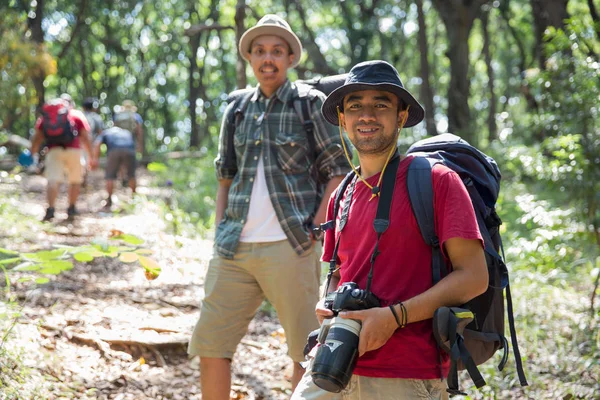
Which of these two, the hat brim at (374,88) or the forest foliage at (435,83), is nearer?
the hat brim at (374,88)

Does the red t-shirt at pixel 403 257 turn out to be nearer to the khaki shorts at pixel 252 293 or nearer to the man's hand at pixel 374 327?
the man's hand at pixel 374 327

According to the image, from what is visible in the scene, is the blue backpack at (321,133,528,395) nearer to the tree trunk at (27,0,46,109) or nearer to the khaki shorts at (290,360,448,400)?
the khaki shorts at (290,360,448,400)

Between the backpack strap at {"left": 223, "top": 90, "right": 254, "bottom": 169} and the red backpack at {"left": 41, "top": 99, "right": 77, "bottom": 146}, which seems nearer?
the backpack strap at {"left": 223, "top": 90, "right": 254, "bottom": 169}

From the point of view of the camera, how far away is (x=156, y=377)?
482 cm

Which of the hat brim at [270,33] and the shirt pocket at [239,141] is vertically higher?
the hat brim at [270,33]

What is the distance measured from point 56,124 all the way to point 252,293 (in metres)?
7.32

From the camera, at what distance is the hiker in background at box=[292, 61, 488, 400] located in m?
2.11

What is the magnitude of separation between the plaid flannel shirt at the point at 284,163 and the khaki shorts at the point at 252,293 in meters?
0.09

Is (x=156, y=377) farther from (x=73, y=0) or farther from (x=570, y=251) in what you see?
(x=73, y=0)

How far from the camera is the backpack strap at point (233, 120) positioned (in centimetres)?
386

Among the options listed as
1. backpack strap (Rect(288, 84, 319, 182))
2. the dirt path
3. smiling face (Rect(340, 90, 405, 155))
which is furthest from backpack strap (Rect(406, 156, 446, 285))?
the dirt path

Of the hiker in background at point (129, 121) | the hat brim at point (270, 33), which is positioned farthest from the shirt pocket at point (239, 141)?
the hiker in background at point (129, 121)

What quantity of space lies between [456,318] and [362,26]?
21760 mm

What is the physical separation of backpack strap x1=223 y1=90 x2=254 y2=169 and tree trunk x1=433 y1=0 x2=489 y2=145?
9370 millimetres
